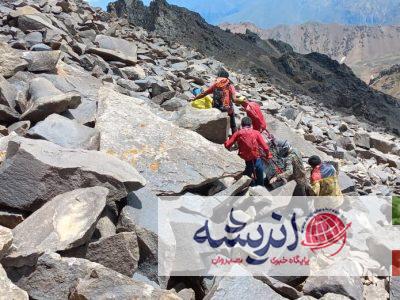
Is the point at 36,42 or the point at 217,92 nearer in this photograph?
the point at 217,92

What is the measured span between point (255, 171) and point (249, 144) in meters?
0.58

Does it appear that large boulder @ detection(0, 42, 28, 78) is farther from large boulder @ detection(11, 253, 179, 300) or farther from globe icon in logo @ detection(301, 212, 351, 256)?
globe icon in logo @ detection(301, 212, 351, 256)

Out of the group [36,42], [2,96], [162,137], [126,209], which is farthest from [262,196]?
[36,42]

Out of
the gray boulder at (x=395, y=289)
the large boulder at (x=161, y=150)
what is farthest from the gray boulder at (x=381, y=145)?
the gray boulder at (x=395, y=289)

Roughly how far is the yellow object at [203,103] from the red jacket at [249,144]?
255 cm

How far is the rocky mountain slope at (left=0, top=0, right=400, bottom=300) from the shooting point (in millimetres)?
5199

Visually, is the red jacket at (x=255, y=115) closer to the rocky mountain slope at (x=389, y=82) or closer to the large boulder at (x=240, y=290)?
the large boulder at (x=240, y=290)

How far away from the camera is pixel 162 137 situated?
30.2 feet

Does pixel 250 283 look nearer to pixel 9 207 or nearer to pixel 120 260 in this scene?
pixel 120 260

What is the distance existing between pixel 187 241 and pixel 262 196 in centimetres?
247

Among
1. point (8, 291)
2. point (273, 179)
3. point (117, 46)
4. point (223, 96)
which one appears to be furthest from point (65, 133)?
point (117, 46)

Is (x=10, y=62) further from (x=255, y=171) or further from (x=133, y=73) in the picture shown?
(x=255, y=171)

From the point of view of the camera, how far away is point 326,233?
351 inches

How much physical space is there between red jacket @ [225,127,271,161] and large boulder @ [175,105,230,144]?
1329 millimetres
